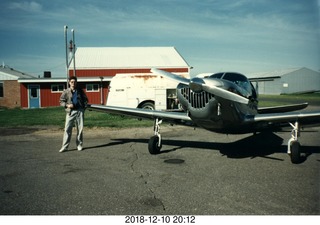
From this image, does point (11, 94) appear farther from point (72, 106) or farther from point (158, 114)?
point (158, 114)

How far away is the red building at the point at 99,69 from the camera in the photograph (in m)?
33.8

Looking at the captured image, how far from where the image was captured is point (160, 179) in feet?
18.7

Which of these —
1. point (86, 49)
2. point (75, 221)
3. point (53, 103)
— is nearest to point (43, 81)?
point (53, 103)

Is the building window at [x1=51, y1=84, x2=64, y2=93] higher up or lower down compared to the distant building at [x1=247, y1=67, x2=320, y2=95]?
lower down

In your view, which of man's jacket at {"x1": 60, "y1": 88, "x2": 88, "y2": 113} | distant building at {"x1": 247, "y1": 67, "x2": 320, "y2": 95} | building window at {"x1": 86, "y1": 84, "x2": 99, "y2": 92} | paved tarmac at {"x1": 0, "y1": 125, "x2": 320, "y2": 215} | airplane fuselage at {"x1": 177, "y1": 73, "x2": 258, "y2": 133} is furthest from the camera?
distant building at {"x1": 247, "y1": 67, "x2": 320, "y2": 95}

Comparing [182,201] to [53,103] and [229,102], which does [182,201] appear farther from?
[53,103]

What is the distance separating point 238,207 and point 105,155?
4764 millimetres

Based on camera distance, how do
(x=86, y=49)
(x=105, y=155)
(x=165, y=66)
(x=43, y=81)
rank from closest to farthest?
1. (x=105, y=155)
2. (x=43, y=81)
3. (x=165, y=66)
4. (x=86, y=49)

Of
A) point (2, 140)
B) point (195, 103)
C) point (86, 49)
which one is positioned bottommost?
point (2, 140)

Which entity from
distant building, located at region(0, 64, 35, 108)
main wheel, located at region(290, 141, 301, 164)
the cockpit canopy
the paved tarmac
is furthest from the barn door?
main wheel, located at region(290, 141, 301, 164)

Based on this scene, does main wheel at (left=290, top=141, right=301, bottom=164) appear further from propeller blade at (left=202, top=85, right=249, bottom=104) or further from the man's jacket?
the man's jacket

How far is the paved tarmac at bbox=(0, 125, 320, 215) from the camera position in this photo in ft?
13.7

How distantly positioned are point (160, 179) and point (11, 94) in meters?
35.6

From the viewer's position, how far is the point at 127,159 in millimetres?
7578
